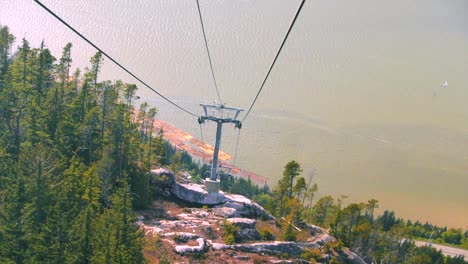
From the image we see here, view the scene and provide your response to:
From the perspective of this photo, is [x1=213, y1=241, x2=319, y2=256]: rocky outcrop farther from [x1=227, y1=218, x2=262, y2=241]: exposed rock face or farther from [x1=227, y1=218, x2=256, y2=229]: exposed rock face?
[x1=227, y1=218, x2=256, y2=229]: exposed rock face

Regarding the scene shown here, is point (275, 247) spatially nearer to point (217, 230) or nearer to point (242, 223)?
point (242, 223)

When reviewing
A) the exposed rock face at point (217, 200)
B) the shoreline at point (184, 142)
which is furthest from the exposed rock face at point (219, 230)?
the shoreline at point (184, 142)

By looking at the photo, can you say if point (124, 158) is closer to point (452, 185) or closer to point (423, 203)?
point (423, 203)

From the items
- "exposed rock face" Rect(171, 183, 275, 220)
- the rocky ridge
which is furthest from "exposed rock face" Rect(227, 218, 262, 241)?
"exposed rock face" Rect(171, 183, 275, 220)

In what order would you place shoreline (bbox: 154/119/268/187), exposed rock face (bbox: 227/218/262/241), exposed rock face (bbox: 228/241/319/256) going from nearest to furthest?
1. exposed rock face (bbox: 228/241/319/256)
2. exposed rock face (bbox: 227/218/262/241)
3. shoreline (bbox: 154/119/268/187)

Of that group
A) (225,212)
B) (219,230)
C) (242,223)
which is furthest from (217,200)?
(219,230)

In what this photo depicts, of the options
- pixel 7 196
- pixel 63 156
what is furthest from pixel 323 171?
pixel 7 196

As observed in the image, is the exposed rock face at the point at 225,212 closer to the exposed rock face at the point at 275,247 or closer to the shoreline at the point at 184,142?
the exposed rock face at the point at 275,247

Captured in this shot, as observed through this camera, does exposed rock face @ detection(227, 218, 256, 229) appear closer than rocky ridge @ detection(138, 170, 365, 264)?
No
